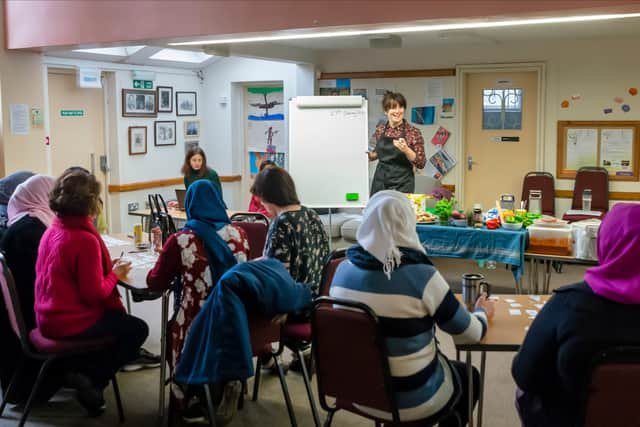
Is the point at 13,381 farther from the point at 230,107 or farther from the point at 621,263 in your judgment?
the point at 230,107

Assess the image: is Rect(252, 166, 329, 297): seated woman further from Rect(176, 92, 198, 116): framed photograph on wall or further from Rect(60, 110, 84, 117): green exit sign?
Rect(176, 92, 198, 116): framed photograph on wall

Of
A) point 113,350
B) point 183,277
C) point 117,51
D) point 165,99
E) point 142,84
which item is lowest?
point 113,350

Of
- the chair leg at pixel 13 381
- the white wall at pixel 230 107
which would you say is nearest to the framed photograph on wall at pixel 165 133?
the white wall at pixel 230 107

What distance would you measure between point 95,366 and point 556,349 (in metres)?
2.34

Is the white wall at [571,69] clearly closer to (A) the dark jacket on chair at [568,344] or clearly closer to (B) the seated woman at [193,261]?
(B) the seated woman at [193,261]

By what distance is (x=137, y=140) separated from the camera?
8.51 meters

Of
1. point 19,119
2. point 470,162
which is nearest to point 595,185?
point 470,162

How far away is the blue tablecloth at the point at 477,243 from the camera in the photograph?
16.8 feet

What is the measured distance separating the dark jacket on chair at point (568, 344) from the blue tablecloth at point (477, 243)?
283 centimetres

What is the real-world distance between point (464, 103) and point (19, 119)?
4.69 m

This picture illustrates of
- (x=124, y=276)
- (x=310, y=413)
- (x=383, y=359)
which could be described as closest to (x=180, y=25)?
(x=124, y=276)

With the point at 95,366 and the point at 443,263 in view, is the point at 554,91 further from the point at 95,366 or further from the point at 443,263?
the point at 95,366

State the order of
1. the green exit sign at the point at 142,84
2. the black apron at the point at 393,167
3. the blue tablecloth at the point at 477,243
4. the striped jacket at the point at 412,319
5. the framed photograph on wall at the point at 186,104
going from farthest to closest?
the framed photograph on wall at the point at 186,104 → the green exit sign at the point at 142,84 → the black apron at the point at 393,167 → the blue tablecloth at the point at 477,243 → the striped jacket at the point at 412,319

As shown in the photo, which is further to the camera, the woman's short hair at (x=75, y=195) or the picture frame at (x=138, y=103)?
the picture frame at (x=138, y=103)
